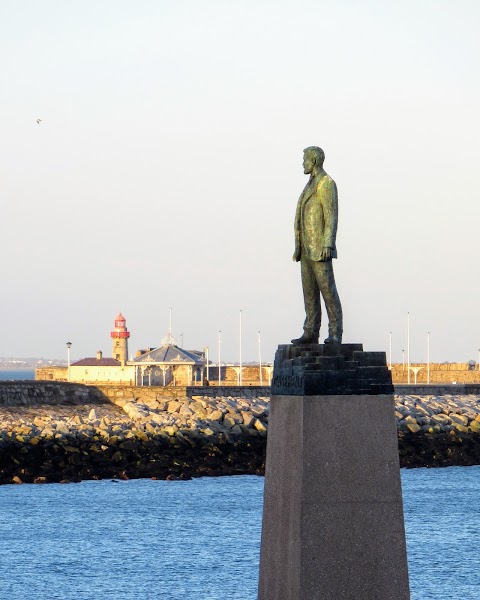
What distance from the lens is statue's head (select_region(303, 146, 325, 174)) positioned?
12180 mm

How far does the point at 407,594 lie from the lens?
11.7 meters

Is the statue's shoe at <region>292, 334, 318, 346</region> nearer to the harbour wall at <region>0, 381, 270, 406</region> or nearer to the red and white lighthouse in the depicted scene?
the harbour wall at <region>0, 381, 270, 406</region>

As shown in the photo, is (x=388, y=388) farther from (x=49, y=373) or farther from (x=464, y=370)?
(x=464, y=370)

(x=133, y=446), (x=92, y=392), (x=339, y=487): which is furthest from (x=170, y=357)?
(x=339, y=487)

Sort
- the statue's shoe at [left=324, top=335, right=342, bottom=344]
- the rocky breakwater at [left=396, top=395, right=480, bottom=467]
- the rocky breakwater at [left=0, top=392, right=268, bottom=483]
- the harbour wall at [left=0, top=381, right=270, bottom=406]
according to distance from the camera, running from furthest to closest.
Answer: the harbour wall at [left=0, top=381, right=270, bottom=406]
the rocky breakwater at [left=396, top=395, right=480, bottom=467]
the rocky breakwater at [left=0, top=392, right=268, bottom=483]
the statue's shoe at [left=324, top=335, right=342, bottom=344]

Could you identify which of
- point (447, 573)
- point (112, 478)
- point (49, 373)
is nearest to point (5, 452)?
point (112, 478)

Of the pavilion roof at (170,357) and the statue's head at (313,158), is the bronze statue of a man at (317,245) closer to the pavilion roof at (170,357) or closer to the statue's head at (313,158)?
the statue's head at (313,158)

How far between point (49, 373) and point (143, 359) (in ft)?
17.1

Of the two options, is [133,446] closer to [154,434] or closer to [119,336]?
[154,434]

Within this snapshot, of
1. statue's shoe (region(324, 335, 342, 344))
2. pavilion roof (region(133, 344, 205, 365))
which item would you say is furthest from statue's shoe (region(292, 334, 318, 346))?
pavilion roof (region(133, 344, 205, 365))

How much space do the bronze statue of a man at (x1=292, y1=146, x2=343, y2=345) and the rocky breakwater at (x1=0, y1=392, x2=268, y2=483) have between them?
26914 millimetres

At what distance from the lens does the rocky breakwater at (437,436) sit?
44000 millimetres

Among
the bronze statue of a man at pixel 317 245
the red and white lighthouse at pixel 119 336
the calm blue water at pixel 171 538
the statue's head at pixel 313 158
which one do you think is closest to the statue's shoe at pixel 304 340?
the bronze statue of a man at pixel 317 245

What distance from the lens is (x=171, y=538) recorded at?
28.8 meters
